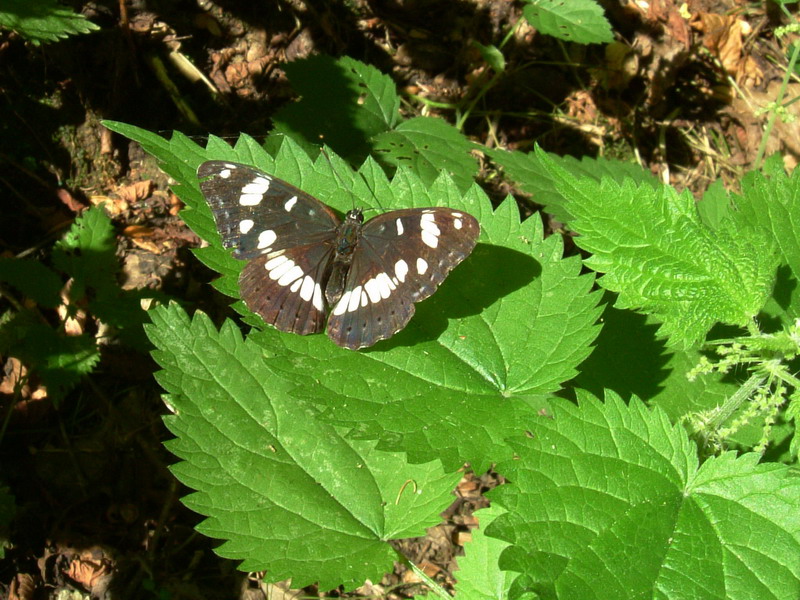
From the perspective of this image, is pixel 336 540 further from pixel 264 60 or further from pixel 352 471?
pixel 264 60

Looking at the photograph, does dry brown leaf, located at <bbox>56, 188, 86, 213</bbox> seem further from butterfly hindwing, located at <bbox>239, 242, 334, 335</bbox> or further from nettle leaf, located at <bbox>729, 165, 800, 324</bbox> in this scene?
nettle leaf, located at <bbox>729, 165, 800, 324</bbox>

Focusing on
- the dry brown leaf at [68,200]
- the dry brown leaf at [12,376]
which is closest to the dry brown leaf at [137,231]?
the dry brown leaf at [68,200]

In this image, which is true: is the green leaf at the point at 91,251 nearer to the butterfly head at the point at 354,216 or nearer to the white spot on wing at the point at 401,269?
the butterfly head at the point at 354,216

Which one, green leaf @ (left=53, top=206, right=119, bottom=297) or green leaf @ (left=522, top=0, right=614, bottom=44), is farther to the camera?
green leaf @ (left=522, top=0, right=614, bottom=44)

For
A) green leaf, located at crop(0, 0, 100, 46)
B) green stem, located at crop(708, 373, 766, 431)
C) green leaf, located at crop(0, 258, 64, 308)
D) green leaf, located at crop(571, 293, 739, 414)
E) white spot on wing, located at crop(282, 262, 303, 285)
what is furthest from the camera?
green leaf, located at crop(0, 258, 64, 308)

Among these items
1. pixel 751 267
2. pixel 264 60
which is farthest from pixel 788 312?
pixel 264 60

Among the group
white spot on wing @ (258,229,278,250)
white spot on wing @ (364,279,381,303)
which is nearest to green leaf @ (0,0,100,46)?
white spot on wing @ (258,229,278,250)
